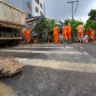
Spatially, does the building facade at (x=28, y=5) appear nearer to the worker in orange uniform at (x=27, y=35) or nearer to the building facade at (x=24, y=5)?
the building facade at (x=24, y=5)

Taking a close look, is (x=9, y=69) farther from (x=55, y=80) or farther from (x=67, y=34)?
(x=67, y=34)

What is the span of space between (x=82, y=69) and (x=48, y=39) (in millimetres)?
17157

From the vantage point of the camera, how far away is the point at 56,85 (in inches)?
116

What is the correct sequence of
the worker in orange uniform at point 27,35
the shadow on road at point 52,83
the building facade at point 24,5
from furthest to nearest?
the building facade at point 24,5
the worker in orange uniform at point 27,35
the shadow on road at point 52,83

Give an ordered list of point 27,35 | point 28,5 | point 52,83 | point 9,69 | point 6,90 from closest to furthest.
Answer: point 6,90, point 52,83, point 9,69, point 27,35, point 28,5

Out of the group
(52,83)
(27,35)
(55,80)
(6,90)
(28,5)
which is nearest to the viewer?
(6,90)

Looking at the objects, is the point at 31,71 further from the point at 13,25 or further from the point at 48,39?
the point at 48,39

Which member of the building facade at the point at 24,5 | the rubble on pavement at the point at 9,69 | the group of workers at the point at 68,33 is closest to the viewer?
the rubble on pavement at the point at 9,69

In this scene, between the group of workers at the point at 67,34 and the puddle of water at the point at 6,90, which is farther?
the group of workers at the point at 67,34

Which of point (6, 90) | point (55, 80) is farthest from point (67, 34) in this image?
point (6, 90)

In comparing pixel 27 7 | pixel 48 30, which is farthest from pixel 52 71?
pixel 27 7

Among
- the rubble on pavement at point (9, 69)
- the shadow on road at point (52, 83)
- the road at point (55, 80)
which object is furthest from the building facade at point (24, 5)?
the shadow on road at point (52, 83)

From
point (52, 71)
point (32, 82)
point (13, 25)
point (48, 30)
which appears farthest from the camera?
point (48, 30)

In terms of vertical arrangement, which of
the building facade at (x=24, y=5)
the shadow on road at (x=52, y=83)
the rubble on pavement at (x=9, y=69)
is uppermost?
the building facade at (x=24, y=5)
